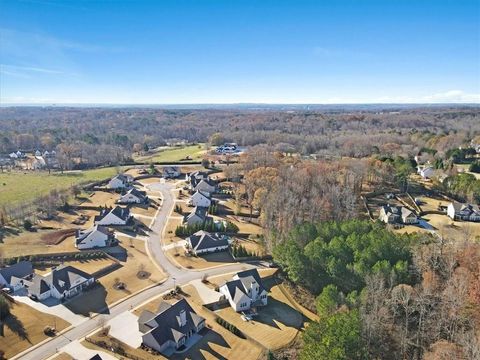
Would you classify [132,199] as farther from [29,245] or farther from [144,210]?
[29,245]

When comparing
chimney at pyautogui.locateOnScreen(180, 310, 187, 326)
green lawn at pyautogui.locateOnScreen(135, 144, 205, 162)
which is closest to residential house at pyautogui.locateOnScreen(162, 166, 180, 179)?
green lawn at pyautogui.locateOnScreen(135, 144, 205, 162)

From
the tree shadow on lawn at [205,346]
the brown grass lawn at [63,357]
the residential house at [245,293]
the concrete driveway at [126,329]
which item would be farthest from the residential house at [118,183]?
the brown grass lawn at [63,357]

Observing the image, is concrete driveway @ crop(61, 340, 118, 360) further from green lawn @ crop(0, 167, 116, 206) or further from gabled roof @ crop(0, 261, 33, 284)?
green lawn @ crop(0, 167, 116, 206)

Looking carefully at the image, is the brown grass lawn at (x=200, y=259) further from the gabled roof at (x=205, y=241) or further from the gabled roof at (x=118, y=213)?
the gabled roof at (x=118, y=213)

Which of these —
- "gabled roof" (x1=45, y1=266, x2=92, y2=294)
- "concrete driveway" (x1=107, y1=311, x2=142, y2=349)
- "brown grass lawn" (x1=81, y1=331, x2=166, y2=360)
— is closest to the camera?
"brown grass lawn" (x1=81, y1=331, x2=166, y2=360)

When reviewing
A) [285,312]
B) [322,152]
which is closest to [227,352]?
[285,312]

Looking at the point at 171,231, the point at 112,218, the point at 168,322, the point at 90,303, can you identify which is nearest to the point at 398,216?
the point at 171,231
